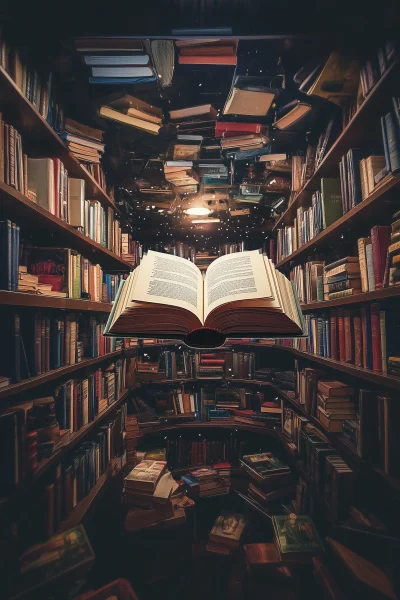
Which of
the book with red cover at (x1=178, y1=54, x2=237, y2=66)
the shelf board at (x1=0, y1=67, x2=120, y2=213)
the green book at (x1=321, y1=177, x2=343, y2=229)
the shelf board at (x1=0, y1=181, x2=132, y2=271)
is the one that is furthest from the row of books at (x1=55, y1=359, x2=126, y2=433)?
the book with red cover at (x1=178, y1=54, x2=237, y2=66)

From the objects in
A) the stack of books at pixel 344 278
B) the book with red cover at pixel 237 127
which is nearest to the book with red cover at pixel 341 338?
the stack of books at pixel 344 278

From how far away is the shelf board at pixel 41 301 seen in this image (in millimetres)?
1135

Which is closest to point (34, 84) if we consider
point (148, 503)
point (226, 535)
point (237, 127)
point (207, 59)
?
point (207, 59)

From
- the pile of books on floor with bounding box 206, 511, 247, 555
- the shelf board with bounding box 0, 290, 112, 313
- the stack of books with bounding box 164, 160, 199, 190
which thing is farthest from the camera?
the stack of books with bounding box 164, 160, 199, 190

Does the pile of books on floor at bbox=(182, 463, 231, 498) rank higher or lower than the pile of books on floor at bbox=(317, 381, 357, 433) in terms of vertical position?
lower

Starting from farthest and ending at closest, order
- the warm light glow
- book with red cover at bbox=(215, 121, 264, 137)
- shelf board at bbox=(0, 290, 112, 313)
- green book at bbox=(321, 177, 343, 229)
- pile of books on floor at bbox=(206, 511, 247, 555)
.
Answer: the warm light glow
pile of books on floor at bbox=(206, 511, 247, 555)
book with red cover at bbox=(215, 121, 264, 137)
green book at bbox=(321, 177, 343, 229)
shelf board at bbox=(0, 290, 112, 313)

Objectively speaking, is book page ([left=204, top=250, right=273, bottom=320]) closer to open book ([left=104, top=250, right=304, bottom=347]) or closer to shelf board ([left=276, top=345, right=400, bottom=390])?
open book ([left=104, top=250, right=304, bottom=347])

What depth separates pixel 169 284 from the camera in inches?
32.2

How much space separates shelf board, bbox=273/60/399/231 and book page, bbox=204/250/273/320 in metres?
0.91

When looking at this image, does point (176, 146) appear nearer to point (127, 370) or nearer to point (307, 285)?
point (307, 285)

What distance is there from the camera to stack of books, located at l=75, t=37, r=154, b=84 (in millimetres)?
1444

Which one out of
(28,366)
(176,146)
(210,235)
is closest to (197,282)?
(28,366)

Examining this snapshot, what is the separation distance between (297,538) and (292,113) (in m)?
2.56

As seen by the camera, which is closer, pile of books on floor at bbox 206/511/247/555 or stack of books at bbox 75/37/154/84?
stack of books at bbox 75/37/154/84
